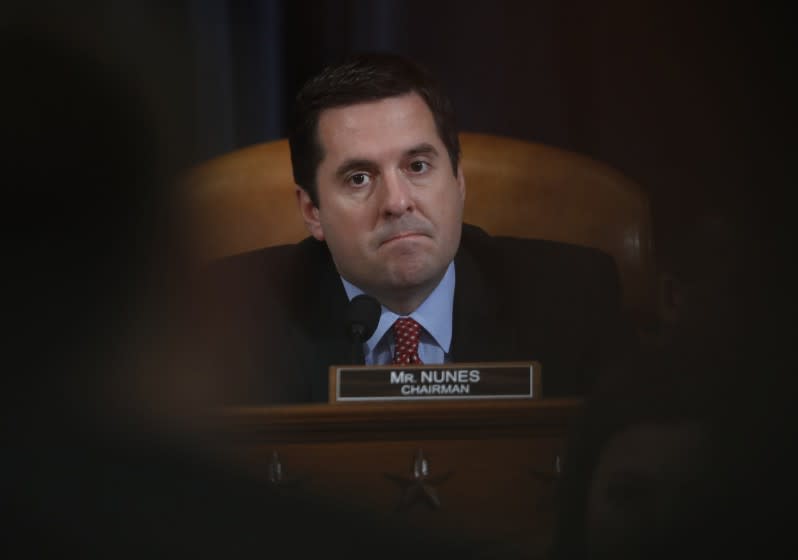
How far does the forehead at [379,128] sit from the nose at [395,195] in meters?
0.03

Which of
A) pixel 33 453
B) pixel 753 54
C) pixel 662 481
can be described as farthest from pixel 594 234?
pixel 33 453

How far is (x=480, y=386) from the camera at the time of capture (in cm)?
144

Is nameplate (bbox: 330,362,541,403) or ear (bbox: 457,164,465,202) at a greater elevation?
ear (bbox: 457,164,465,202)

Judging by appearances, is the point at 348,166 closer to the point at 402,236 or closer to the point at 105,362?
the point at 402,236

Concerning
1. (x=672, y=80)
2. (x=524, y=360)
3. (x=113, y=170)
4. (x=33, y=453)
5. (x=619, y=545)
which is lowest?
(x=619, y=545)

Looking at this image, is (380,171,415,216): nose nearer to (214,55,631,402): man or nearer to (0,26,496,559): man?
(214,55,631,402): man

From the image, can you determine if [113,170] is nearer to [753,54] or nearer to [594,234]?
[594,234]

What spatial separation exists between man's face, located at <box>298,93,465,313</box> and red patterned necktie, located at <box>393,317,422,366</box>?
51 millimetres

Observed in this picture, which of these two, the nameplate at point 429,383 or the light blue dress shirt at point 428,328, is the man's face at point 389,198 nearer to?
the light blue dress shirt at point 428,328

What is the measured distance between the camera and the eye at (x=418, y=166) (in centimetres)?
158

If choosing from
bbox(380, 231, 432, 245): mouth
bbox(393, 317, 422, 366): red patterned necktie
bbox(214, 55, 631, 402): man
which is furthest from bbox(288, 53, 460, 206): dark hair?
bbox(393, 317, 422, 366): red patterned necktie

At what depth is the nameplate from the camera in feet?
4.69

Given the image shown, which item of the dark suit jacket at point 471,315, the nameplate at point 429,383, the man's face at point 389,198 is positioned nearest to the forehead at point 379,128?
the man's face at point 389,198

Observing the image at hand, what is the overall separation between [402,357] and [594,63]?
1.49 ft
